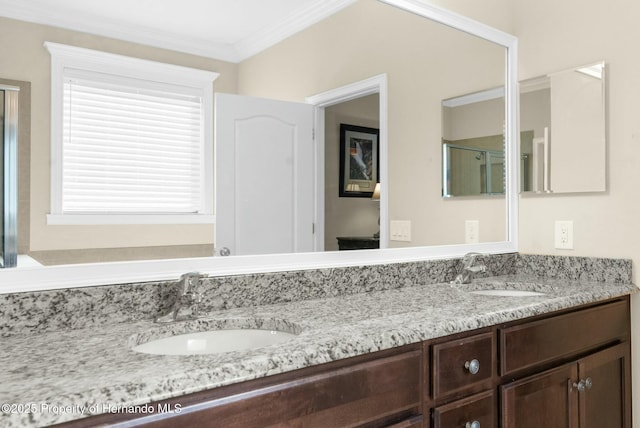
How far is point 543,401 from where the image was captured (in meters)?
1.51

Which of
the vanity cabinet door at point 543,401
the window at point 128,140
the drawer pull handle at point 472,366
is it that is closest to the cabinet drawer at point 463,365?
the drawer pull handle at point 472,366

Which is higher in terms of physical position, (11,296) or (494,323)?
(11,296)

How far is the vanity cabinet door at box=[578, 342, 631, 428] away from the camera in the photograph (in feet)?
5.47

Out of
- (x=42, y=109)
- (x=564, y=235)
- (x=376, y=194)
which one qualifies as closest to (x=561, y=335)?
(x=564, y=235)

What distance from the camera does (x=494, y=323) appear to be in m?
1.33

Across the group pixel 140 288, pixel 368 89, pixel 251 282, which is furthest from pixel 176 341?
pixel 368 89

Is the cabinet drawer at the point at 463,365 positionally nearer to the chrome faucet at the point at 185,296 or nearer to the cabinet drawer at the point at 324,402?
the cabinet drawer at the point at 324,402

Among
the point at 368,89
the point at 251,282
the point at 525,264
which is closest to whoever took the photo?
the point at 251,282

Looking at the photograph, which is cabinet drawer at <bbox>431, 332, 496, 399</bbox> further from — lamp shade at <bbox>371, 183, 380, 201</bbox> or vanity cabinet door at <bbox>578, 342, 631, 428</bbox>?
lamp shade at <bbox>371, 183, 380, 201</bbox>

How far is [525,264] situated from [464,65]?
3.05 ft

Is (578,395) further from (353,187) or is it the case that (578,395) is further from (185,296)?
(185,296)

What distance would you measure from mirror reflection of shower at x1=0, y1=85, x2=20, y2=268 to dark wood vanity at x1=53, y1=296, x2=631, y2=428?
569 millimetres

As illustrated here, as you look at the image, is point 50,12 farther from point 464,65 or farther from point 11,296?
point 464,65

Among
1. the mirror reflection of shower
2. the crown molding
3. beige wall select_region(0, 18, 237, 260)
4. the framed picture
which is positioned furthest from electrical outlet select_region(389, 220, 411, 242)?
the mirror reflection of shower
